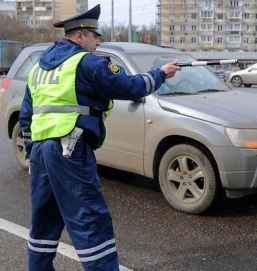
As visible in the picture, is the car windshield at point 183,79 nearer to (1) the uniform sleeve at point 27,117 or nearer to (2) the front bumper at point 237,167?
(2) the front bumper at point 237,167

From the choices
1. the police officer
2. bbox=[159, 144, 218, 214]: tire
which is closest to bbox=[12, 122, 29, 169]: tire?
bbox=[159, 144, 218, 214]: tire

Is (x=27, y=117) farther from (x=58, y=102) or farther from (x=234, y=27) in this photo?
(x=234, y=27)

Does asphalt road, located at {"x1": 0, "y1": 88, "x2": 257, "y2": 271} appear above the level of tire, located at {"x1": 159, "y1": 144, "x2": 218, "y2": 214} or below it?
below

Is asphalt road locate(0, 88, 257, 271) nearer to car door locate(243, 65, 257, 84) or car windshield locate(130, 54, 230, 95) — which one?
car windshield locate(130, 54, 230, 95)

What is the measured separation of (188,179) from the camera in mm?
4719

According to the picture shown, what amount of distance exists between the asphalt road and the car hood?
1.01 metres

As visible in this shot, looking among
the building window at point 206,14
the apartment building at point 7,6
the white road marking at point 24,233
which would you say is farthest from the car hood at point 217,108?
the apartment building at point 7,6

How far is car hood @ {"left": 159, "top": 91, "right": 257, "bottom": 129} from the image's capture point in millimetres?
4395

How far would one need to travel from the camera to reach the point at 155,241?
4094 millimetres

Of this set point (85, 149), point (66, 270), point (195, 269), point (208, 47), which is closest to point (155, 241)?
point (195, 269)

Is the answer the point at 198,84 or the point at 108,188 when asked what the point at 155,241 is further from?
the point at 198,84

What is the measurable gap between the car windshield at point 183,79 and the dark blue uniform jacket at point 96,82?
7.31ft

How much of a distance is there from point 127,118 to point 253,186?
1.54 metres

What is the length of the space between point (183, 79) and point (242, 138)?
135 cm
